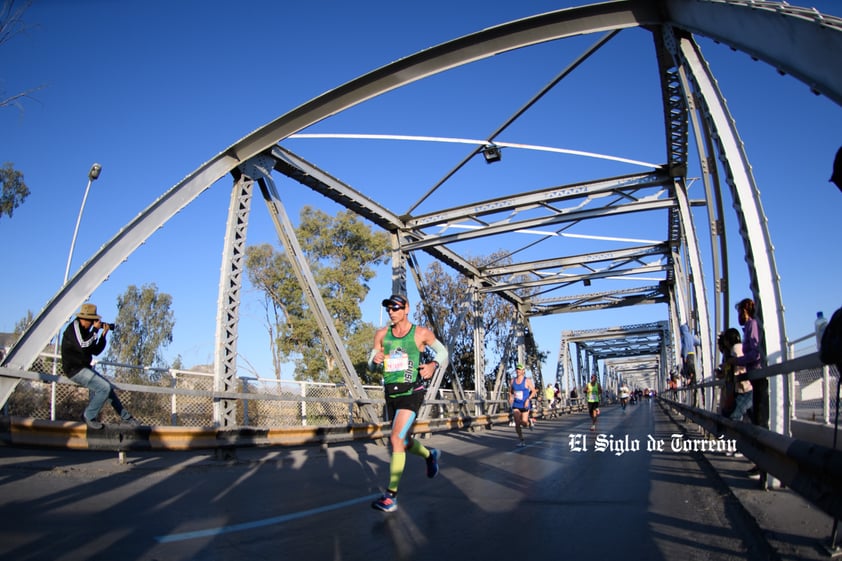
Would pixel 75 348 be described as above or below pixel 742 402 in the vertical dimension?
above

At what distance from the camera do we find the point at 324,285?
28.8m

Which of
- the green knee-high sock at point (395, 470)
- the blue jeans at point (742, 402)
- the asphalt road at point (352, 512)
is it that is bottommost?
the asphalt road at point (352, 512)

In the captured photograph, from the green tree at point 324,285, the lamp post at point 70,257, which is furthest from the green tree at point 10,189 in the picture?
the green tree at point 324,285

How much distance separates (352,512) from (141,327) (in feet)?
163

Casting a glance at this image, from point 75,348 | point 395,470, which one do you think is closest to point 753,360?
point 395,470

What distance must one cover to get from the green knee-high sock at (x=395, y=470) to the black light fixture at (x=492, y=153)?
24.8ft

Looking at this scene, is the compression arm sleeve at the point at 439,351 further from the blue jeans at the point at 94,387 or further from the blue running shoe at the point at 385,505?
the blue jeans at the point at 94,387

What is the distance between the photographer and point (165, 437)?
7.55m

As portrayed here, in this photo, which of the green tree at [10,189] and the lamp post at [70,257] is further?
the green tree at [10,189]

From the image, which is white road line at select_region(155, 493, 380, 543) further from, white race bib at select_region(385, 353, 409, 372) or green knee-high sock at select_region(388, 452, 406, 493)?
white race bib at select_region(385, 353, 409, 372)

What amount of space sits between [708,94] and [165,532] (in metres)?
6.96

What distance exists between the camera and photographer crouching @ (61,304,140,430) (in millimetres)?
6891

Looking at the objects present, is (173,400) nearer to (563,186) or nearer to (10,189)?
(563,186)

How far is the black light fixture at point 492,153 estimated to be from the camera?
1109 centimetres
